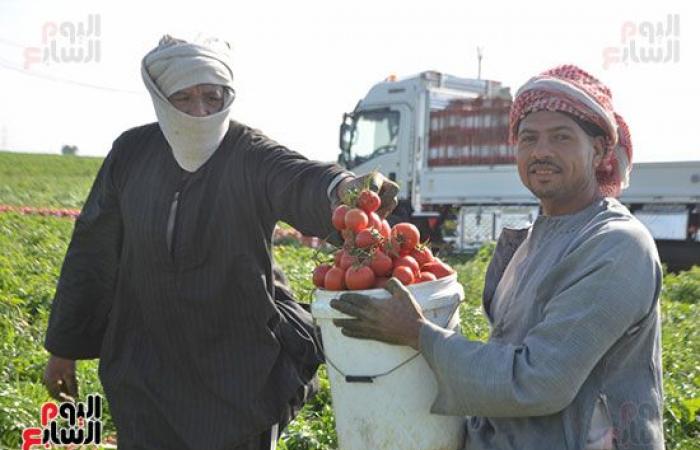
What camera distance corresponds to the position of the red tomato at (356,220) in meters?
2.41

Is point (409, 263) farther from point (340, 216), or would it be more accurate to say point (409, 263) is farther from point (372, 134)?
point (372, 134)

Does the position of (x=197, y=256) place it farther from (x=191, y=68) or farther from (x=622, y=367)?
(x=622, y=367)

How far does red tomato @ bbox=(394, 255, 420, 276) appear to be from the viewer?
2.35 meters

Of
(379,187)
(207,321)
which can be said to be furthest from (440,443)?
(207,321)

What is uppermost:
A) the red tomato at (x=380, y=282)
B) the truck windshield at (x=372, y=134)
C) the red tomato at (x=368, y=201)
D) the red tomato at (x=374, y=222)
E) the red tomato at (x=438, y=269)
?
the truck windshield at (x=372, y=134)

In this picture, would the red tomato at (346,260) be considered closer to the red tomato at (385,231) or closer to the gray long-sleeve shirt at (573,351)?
the red tomato at (385,231)

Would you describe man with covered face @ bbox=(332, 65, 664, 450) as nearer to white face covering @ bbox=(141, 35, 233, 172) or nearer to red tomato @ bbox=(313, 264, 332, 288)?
red tomato @ bbox=(313, 264, 332, 288)

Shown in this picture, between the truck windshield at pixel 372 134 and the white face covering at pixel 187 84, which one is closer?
the white face covering at pixel 187 84

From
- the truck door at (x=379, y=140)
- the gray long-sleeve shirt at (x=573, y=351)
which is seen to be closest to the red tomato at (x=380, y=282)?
the gray long-sleeve shirt at (x=573, y=351)

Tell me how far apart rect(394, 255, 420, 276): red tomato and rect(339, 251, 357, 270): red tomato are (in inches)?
4.8

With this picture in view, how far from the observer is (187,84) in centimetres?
287

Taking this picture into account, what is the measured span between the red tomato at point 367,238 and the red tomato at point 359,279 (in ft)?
0.33

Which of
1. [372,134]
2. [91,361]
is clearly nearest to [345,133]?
[372,134]

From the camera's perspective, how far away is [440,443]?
227cm
